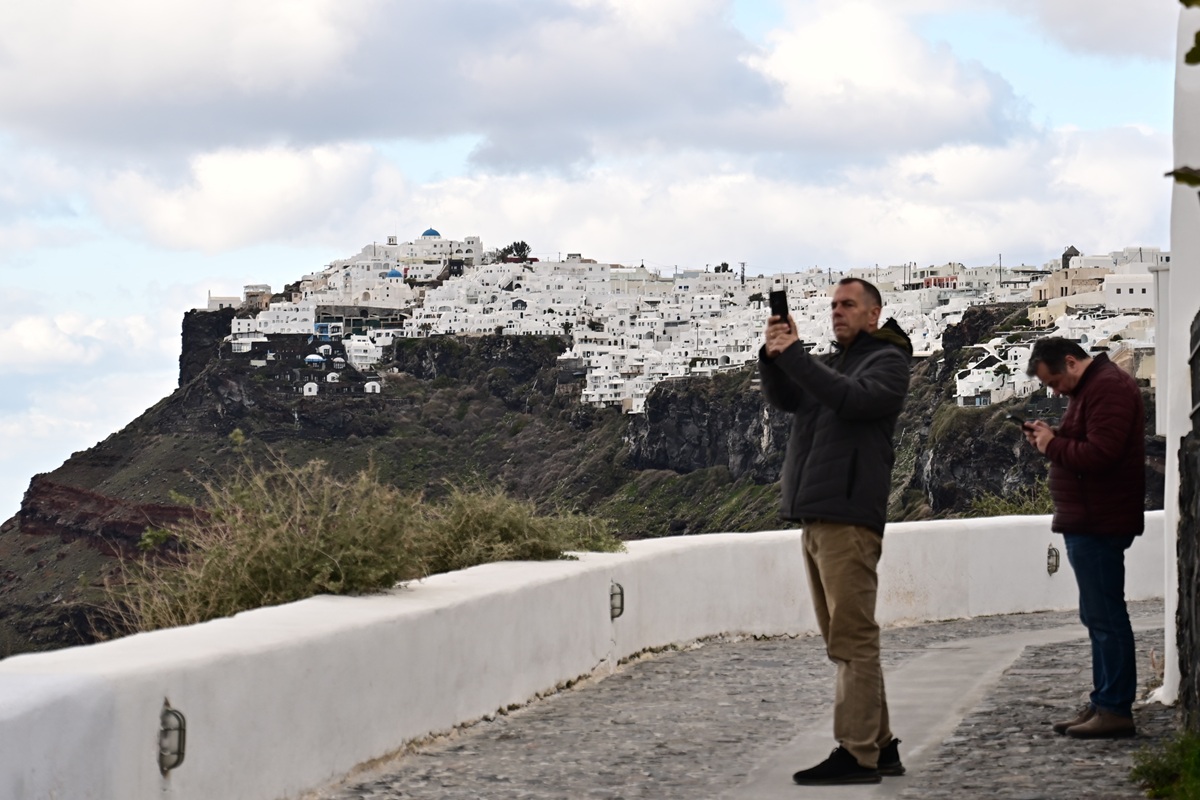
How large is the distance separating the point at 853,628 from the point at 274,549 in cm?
246

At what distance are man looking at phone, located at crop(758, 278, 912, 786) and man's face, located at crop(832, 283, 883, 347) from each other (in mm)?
144

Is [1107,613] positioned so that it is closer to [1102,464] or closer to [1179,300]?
[1102,464]

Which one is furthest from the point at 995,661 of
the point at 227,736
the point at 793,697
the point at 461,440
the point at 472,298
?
the point at 472,298

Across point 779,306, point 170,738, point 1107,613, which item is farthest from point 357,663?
point 1107,613

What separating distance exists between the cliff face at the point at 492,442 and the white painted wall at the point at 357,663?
80.3m

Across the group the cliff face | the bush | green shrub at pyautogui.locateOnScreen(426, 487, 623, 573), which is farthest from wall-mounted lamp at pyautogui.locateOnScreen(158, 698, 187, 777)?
the cliff face

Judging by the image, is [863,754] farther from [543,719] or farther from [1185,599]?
[543,719]

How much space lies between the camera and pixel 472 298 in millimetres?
187375

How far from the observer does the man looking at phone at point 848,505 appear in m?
5.57

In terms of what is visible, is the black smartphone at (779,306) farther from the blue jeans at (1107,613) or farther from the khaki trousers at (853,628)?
the blue jeans at (1107,613)

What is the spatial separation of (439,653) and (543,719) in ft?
2.55

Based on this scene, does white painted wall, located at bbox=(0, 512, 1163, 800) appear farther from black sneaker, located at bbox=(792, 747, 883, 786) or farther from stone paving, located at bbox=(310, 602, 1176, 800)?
black sneaker, located at bbox=(792, 747, 883, 786)

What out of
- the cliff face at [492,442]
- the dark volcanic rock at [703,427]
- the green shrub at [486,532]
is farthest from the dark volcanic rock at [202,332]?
the green shrub at [486,532]

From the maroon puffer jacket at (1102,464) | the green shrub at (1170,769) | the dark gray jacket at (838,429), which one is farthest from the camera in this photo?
the maroon puffer jacket at (1102,464)
